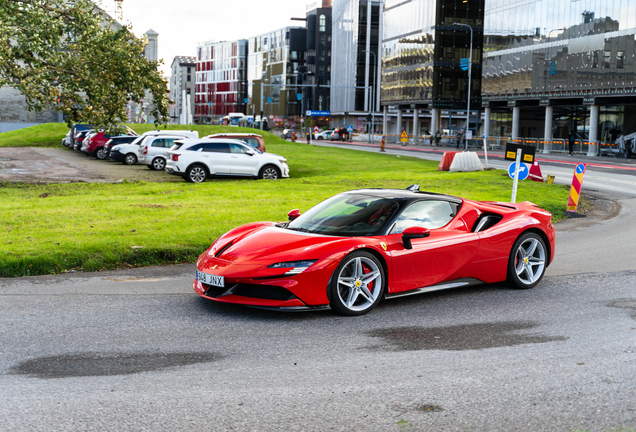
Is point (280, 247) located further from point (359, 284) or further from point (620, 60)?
point (620, 60)

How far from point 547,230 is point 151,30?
156 meters

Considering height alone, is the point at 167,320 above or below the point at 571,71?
below

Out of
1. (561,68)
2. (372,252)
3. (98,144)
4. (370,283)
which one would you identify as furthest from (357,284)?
(561,68)

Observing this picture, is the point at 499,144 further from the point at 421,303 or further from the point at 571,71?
the point at 421,303

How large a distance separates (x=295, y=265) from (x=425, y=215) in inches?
70.1

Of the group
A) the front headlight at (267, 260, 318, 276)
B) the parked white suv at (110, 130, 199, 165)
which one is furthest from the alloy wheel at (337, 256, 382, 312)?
the parked white suv at (110, 130, 199, 165)

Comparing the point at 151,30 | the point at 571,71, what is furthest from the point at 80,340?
the point at 151,30

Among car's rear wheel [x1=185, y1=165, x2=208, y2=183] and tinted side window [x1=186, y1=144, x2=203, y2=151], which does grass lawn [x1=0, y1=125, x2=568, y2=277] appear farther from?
tinted side window [x1=186, y1=144, x2=203, y2=151]

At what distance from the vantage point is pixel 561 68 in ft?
192

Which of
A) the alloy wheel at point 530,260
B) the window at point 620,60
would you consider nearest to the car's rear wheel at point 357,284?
the alloy wheel at point 530,260

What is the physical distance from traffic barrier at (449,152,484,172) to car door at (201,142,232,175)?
8843 mm

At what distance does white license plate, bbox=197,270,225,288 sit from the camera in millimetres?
6777

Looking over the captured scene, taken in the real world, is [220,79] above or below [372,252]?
above

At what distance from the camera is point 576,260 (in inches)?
404
